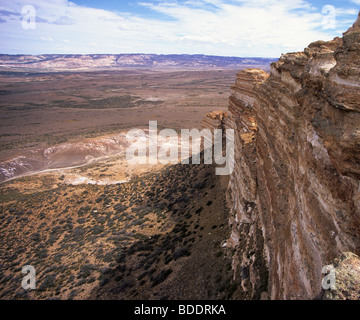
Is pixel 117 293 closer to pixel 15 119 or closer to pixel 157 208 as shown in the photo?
pixel 157 208

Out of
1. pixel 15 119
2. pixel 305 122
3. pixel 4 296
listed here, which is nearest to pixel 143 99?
pixel 15 119

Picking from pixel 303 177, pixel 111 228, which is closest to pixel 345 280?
pixel 303 177

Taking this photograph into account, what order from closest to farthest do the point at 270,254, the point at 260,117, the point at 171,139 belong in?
the point at 270,254 → the point at 260,117 → the point at 171,139

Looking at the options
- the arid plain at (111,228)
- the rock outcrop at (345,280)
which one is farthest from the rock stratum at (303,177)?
the arid plain at (111,228)

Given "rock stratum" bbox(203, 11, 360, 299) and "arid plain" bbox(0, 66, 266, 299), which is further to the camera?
"arid plain" bbox(0, 66, 266, 299)

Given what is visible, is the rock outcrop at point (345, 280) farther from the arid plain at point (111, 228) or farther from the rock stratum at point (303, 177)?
the arid plain at point (111, 228)

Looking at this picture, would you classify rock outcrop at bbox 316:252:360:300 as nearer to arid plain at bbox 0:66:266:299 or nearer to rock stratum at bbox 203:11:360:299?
rock stratum at bbox 203:11:360:299

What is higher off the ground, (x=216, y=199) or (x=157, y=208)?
(x=216, y=199)

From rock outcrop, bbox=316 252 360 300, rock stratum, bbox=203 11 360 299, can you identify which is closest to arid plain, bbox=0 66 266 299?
rock stratum, bbox=203 11 360 299
